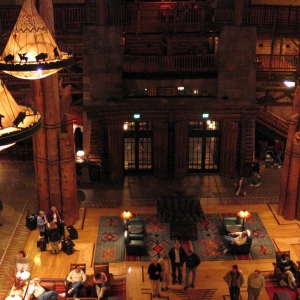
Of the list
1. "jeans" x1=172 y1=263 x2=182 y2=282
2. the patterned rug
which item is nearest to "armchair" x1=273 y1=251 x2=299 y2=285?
the patterned rug

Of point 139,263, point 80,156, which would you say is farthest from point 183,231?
point 80,156

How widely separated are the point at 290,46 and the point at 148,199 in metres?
10.7

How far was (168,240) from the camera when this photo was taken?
17.0 m

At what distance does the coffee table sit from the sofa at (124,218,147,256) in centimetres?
103

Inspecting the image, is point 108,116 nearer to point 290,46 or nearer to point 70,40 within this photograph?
point 70,40

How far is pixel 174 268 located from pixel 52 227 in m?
4.11

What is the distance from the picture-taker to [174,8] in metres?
19.8

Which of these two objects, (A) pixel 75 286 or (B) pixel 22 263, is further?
(B) pixel 22 263

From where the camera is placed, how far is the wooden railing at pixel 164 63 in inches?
817

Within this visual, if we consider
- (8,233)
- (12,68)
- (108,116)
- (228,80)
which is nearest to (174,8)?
(228,80)

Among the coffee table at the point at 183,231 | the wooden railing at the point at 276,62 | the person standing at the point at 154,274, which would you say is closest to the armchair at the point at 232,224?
the coffee table at the point at 183,231

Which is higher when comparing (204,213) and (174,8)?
(174,8)

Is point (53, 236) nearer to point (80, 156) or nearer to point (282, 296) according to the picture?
point (80, 156)

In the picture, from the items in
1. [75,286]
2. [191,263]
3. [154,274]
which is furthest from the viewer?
[191,263]
